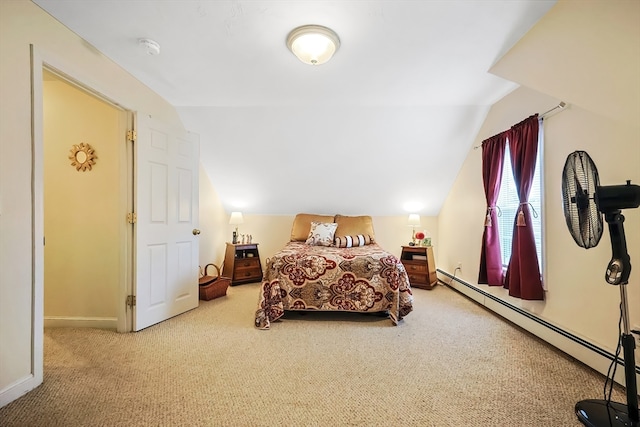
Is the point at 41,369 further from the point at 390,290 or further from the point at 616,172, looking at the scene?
the point at 616,172

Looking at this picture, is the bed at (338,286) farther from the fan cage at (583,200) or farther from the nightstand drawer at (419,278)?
the fan cage at (583,200)

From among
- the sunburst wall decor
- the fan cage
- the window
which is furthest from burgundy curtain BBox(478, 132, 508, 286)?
the sunburst wall decor

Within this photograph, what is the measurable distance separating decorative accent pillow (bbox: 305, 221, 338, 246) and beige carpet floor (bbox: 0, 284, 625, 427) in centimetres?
134

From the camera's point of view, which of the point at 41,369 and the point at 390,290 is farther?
the point at 390,290

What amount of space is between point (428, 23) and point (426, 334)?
2.40 meters

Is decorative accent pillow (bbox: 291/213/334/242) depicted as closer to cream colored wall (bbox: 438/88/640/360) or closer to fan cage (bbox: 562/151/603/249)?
cream colored wall (bbox: 438/88/640/360)

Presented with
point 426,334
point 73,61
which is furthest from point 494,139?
point 73,61

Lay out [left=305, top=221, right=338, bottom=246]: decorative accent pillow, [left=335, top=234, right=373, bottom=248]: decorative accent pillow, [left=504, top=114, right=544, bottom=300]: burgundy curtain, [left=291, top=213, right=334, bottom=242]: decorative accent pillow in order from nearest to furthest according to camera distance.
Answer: [left=504, top=114, right=544, bottom=300]: burgundy curtain, [left=335, top=234, right=373, bottom=248]: decorative accent pillow, [left=305, top=221, right=338, bottom=246]: decorative accent pillow, [left=291, top=213, right=334, bottom=242]: decorative accent pillow

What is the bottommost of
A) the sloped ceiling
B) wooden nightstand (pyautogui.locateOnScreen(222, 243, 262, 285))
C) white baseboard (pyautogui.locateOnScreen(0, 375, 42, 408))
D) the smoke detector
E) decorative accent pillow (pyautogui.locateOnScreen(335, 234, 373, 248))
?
white baseboard (pyautogui.locateOnScreen(0, 375, 42, 408))

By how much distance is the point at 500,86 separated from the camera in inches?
106

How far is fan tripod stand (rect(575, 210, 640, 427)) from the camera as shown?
1.29 meters

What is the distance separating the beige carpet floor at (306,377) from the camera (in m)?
1.45

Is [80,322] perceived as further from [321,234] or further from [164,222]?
[321,234]

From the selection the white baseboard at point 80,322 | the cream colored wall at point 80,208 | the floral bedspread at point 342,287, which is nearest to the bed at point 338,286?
the floral bedspread at point 342,287
